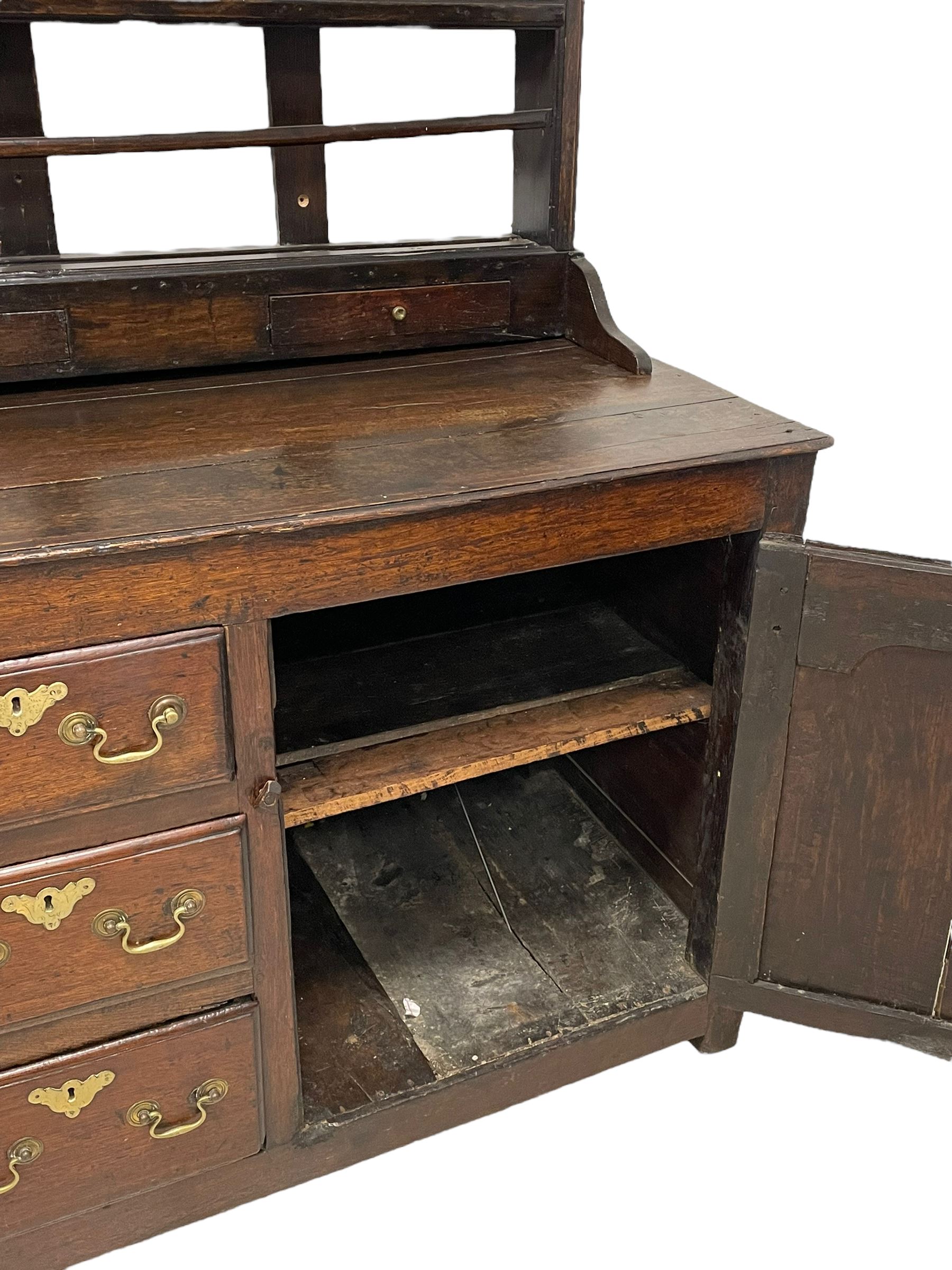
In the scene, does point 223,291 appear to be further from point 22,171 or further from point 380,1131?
point 380,1131

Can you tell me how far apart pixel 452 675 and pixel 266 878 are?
61 cm

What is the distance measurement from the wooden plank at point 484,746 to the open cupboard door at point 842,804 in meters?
0.18

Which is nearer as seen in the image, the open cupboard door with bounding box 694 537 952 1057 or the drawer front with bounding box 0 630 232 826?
the drawer front with bounding box 0 630 232 826

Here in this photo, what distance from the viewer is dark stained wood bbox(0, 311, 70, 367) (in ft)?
6.51

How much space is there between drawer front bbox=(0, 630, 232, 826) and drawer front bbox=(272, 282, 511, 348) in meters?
0.79

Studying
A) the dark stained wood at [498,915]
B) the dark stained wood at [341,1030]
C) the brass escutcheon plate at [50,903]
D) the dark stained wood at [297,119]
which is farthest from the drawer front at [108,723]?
the dark stained wood at [297,119]

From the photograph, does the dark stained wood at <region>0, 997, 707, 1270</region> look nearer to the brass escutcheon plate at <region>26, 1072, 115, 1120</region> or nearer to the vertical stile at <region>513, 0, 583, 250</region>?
the brass escutcheon plate at <region>26, 1072, 115, 1120</region>

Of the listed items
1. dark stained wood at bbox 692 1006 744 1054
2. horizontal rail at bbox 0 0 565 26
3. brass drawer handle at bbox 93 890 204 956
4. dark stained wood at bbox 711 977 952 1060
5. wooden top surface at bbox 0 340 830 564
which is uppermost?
horizontal rail at bbox 0 0 565 26

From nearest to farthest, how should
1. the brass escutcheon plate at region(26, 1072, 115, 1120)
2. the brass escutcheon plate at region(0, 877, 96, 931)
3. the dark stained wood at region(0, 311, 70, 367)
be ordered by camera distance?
the brass escutcheon plate at region(0, 877, 96, 931) < the brass escutcheon plate at region(26, 1072, 115, 1120) < the dark stained wood at region(0, 311, 70, 367)

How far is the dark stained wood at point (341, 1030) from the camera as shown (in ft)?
6.77

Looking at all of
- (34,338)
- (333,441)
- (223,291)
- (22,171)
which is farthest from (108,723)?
(22,171)

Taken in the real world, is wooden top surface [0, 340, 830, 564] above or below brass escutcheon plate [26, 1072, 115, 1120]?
above

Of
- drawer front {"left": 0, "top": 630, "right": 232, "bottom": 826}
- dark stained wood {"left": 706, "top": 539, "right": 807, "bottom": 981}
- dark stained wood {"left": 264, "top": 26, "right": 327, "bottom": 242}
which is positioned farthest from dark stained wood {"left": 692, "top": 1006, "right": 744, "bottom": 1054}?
dark stained wood {"left": 264, "top": 26, "right": 327, "bottom": 242}

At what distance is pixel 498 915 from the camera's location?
2.49 meters
